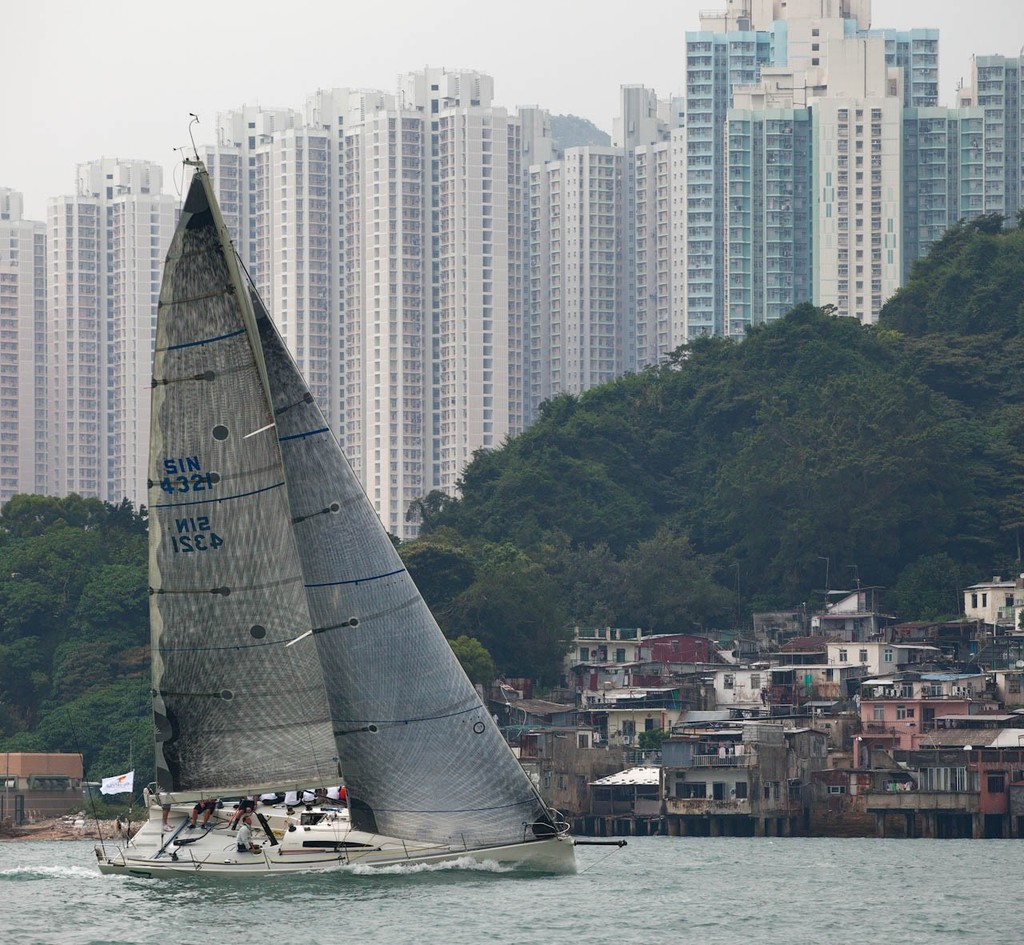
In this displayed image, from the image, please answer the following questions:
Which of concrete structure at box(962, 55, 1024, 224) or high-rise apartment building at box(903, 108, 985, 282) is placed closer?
high-rise apartment building at box(903, 108, 985, 282)

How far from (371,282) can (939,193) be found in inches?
1066

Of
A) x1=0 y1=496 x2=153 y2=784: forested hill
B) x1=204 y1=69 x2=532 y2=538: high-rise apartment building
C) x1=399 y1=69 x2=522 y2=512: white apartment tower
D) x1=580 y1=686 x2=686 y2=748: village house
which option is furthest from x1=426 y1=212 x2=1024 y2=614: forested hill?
x1=204 y1=69 x2=532 y2=538: high-rise apartment building

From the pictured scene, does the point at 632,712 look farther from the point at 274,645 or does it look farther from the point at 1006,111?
the point at 1006,111

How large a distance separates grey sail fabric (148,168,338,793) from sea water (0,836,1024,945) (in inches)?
63.5

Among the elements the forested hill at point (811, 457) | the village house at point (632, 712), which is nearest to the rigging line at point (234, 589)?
the village house at point (632, 712)

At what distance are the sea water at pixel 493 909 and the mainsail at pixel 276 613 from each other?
1118mm

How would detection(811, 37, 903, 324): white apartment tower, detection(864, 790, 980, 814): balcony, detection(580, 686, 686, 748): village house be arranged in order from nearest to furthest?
detection(864, 790, 980, 814): balcony, detection(580, 686, 686, 748): village house, detection(811, 37, 903, 324): white apartment tower

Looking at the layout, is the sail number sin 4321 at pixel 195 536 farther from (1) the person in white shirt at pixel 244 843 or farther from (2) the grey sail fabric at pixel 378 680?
(1) the person in white shirt at pixel 244 843

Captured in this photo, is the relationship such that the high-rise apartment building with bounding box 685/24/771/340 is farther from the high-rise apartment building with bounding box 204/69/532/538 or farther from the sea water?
the sea water

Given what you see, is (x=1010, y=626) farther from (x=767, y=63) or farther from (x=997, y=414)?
(x=767, y=63)

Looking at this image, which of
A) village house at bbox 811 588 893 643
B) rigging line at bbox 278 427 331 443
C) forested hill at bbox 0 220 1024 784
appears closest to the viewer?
rigging line at bbox 278 427 331 443

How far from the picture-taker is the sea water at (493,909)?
26.8 meters

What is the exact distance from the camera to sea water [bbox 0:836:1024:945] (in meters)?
26.8

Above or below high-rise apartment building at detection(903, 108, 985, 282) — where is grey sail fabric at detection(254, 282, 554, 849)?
below
